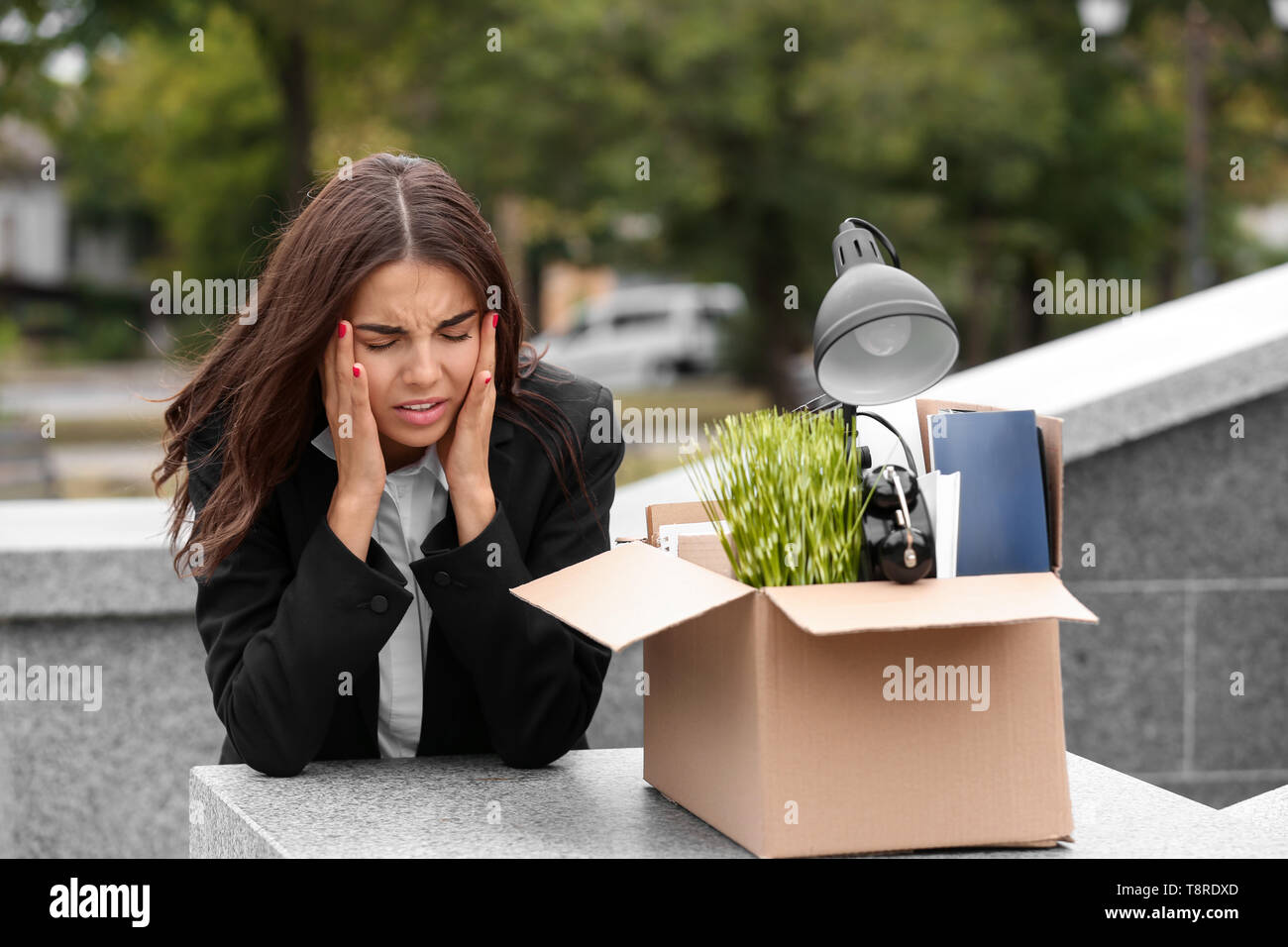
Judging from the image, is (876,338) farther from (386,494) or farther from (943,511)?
(386,494)

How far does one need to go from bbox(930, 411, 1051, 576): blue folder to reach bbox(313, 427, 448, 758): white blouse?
96cm

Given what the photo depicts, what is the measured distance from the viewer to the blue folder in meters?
1.85

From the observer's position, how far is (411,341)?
219cm

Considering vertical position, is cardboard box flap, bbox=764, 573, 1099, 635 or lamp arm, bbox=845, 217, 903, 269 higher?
lamp arm, bbox=845, 217, 903, 269

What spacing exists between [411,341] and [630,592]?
575 mm

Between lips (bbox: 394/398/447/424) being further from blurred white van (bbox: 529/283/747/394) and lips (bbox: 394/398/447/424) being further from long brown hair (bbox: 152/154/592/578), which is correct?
blurred white van (bbox: 529/283/747/394)

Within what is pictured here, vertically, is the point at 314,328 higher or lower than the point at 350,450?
higher

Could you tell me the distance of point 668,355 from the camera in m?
30.6

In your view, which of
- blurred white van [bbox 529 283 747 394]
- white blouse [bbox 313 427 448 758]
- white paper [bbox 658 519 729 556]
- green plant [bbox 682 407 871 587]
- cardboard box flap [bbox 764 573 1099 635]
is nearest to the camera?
cardboard box flap [bbox 764 573 1099 635]

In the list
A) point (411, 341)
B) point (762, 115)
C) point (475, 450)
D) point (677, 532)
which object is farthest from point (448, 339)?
point (762, 115)

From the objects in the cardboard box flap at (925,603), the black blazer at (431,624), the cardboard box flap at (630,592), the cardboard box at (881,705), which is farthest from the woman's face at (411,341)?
the cardboard box flap at (925,603)

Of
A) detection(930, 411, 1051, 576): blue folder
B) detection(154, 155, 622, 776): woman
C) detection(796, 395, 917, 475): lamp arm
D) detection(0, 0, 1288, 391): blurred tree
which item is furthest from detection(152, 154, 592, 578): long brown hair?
detection(0, 0, 1288, 391): blurred tree

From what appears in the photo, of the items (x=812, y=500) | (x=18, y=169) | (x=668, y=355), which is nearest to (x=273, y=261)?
(x=812, y=500)

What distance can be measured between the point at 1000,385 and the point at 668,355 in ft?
85.8
